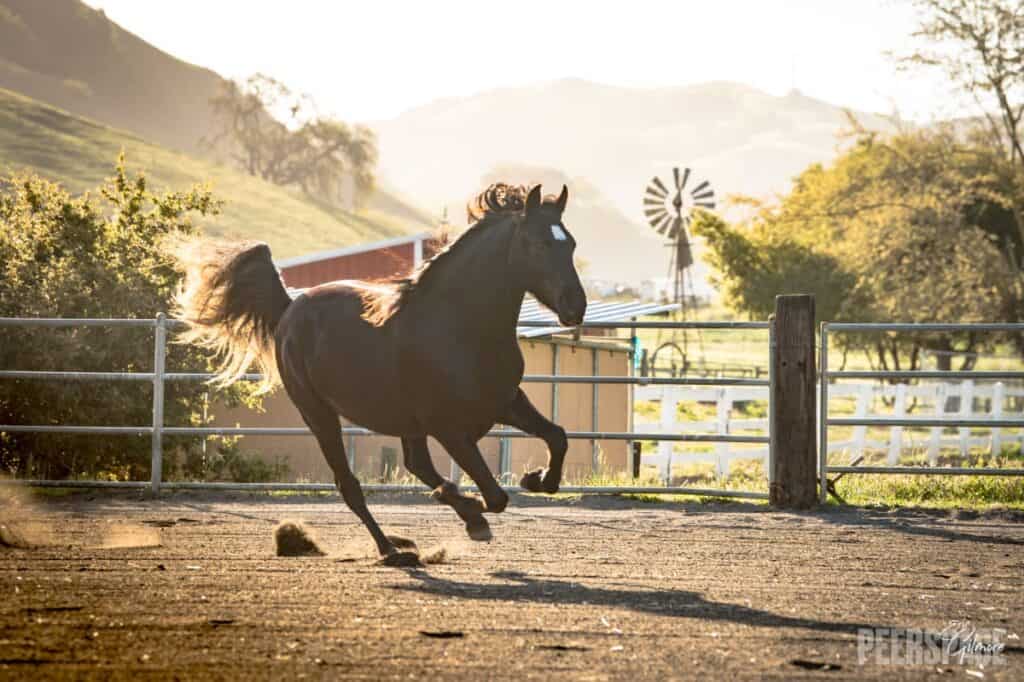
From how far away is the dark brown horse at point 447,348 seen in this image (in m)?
6.62

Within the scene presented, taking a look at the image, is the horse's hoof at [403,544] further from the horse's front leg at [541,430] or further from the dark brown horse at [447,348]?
the horse's front leg at [541,430]

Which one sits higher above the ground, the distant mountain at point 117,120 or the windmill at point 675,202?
the distant mountain at point 117,120

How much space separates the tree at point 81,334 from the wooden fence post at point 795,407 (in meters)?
6.07

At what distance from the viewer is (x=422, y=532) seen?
8.42 m

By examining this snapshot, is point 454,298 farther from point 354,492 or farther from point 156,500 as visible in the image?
→ point 156,500

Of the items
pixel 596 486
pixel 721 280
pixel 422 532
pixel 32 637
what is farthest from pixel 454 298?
pixel 721 280

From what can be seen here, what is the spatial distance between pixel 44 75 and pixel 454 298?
4433 inches

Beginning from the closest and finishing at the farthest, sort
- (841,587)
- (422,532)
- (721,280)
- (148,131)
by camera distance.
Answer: (841,587), (422,532), (721,280), (148,131)

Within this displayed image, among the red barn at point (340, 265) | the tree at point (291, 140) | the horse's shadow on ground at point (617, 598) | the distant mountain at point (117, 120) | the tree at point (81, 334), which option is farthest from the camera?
the tree at point (291, 140)

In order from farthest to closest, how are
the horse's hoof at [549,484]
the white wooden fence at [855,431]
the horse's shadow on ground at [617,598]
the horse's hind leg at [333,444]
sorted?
1. the white wooden fence at [855,431]
2. the horse's hind leg at [333,444]
3. the horse's hoof at [549,484]
4. the horse's shadow on ground at [617,598]

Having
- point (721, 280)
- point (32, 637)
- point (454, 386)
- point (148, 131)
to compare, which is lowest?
point (32, 637)

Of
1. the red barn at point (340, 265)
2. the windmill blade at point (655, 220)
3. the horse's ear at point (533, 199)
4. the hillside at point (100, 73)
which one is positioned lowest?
the horse's ear at point (533, 199)

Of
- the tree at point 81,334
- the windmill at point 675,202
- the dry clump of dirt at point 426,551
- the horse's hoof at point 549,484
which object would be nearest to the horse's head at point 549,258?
the horse's hoof at point 549,484

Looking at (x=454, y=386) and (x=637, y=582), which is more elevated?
(x=454, y=386)
